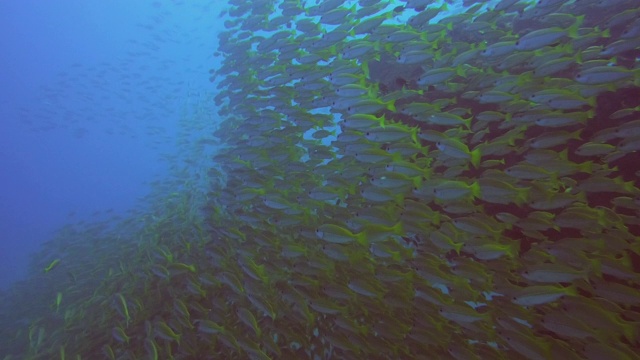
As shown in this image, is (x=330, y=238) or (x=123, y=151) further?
(x=123, y=151)

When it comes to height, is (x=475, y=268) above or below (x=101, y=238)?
above

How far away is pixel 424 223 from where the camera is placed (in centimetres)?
492

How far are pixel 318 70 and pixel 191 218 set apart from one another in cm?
568

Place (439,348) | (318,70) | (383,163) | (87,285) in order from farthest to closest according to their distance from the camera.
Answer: (87,285) → (318,70) → (383,163) → (439,348)

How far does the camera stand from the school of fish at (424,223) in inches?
160

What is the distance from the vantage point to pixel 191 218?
376 inches

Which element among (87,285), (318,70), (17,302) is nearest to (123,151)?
(17,302)

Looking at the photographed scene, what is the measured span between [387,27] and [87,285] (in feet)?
32.4

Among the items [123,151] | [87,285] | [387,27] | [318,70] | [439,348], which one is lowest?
[123,151]

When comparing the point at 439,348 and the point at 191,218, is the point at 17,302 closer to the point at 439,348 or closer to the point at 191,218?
the point at 191,218

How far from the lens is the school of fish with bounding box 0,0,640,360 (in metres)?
4.07

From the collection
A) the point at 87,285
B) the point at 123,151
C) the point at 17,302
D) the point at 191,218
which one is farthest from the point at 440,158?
the point at 123,151

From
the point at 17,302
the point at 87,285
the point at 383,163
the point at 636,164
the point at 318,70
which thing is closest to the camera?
the point at 636,164

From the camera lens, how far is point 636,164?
Answer: 504cm
